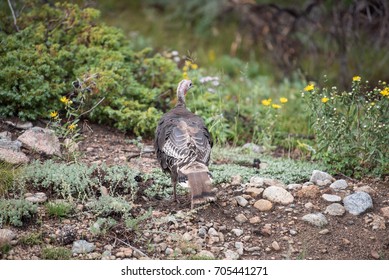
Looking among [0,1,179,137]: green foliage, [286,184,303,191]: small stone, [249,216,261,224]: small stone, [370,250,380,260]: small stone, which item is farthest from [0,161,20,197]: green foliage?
[370,250,380,260]: small stone

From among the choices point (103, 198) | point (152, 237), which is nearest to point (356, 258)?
point (152, 237)

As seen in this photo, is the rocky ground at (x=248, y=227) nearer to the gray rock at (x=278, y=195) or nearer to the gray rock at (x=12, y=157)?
the gray rock at (x=278, y=195)

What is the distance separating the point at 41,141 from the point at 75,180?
1.03 m

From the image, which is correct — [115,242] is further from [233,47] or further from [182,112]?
[233,47]

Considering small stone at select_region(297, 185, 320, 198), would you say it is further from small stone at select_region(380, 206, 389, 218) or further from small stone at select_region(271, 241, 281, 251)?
small stone at select_region(271, 241, 281, 251)

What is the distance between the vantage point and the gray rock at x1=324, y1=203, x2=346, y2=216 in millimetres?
5949

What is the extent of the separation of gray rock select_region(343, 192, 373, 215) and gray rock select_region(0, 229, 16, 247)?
127 inches

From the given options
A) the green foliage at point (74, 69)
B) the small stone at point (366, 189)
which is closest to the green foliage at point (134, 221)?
the green foliage at point (74, 69)

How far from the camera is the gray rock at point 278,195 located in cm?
617

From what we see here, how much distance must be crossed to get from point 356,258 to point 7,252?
10.1 feet

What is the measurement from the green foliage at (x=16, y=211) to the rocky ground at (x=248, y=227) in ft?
0.25

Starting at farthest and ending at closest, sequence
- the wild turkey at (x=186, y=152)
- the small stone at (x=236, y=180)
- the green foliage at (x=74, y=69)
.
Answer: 1. the green foliage at (x=74, y=69)
2. the small stone at (x=236, y=180)
3. the wild turkey at (x=186, y=152)

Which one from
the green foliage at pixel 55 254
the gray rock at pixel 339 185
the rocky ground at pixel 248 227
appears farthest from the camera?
the gray rock at pixel 339 185

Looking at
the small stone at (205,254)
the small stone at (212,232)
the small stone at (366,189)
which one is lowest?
the small stone at (205,254)
